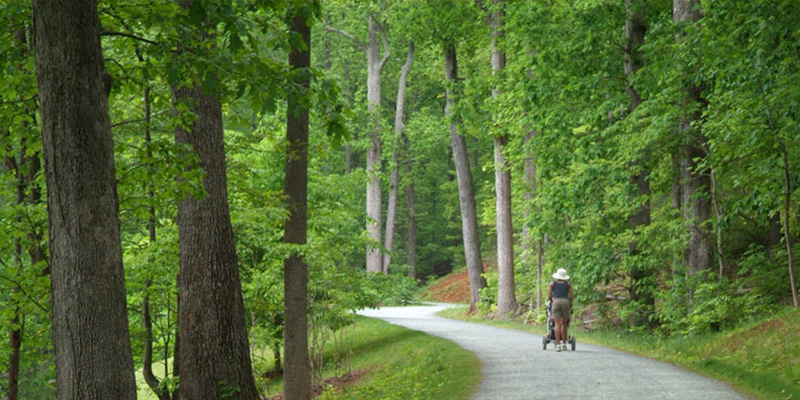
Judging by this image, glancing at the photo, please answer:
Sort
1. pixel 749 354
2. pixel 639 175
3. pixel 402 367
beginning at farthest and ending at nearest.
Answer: pixel 639 175
pixel 402 367
pixel 749 354

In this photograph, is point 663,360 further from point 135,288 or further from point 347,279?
point 135,288

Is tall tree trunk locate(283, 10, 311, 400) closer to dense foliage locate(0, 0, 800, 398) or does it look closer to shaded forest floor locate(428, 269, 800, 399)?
dense foliage locate(0, 0, 800, 398)

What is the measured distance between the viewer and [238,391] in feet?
32.8

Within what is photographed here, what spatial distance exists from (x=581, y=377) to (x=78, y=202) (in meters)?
7.33

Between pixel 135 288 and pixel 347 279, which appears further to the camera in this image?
pixel 347 279

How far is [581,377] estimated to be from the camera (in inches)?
436

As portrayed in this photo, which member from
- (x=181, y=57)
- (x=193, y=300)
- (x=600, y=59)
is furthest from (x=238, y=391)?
(x=600, y=59)

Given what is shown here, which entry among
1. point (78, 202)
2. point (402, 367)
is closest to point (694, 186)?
point (402, 367)

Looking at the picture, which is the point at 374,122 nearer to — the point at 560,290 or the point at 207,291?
the point at 560,290

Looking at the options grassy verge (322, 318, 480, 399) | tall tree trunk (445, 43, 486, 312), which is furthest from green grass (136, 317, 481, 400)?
tall tree trunk (445, 43, 486, 312)

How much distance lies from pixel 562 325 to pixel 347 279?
419 cm

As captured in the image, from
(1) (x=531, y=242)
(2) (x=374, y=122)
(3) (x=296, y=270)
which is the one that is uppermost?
(2) (x=374, y=122)

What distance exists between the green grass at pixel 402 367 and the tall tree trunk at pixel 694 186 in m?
5.37

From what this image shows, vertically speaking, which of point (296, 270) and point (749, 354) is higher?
point (296, 270)
